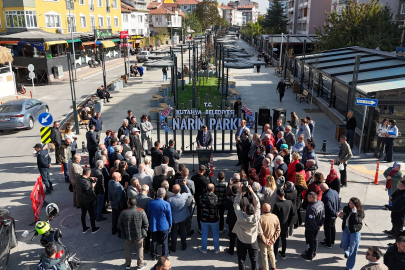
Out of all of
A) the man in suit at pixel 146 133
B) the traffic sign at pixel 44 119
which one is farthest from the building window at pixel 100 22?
the man in suit at pixel 146 133

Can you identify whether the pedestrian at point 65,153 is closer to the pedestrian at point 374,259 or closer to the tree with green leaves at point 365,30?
the pedestrian at point 374,259

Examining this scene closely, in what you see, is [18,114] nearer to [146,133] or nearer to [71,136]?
[71,136]

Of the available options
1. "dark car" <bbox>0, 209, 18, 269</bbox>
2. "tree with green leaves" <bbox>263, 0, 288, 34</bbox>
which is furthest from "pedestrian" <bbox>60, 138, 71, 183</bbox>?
"tree with green leaves" <bbox>263, 0, 288, 34</bbox>

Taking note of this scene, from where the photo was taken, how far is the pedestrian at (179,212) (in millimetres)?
7227

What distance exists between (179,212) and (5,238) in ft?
12.6

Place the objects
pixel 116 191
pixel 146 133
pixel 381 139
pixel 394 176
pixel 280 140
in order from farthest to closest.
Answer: pixel 146 133
pixel 381 139
pixel 280 140
pixel 394 176
pixel 116 191

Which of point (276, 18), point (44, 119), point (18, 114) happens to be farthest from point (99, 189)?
point (276, 18)

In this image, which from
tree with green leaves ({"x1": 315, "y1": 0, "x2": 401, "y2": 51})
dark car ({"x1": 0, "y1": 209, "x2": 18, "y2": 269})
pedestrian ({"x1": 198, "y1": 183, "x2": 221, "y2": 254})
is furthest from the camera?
tree with green leaves ({"x1": 315, "y1": 0, "x2": 401, "y2": 51})

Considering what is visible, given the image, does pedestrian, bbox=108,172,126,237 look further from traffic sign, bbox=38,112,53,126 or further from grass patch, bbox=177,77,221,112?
grass patch, bbox=177,77,221,112

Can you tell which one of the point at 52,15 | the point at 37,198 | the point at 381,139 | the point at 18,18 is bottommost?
the point at 37,198

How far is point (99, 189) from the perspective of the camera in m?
8.55

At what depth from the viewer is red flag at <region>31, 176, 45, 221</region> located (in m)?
8.81

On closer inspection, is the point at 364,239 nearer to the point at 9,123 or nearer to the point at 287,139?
the point at 287,139

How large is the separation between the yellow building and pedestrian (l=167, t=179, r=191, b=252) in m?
29.8
